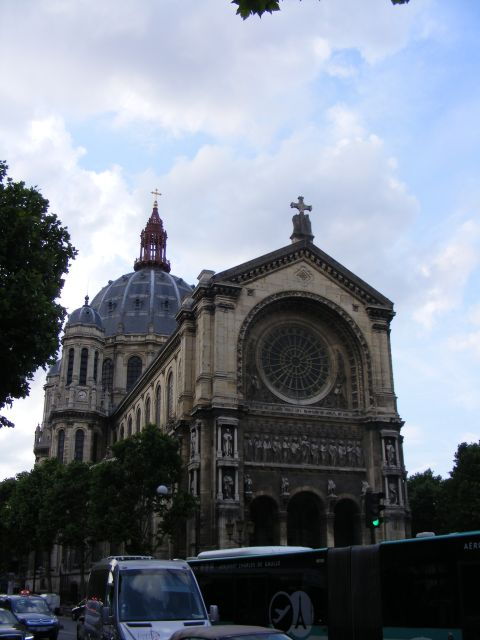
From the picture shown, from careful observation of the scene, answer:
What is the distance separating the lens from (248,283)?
160ft

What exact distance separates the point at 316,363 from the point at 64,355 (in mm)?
41116

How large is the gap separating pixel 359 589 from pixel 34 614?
13.9m

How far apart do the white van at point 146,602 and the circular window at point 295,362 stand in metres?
31.9

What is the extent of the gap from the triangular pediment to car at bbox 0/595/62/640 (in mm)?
26383

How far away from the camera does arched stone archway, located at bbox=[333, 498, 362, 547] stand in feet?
155

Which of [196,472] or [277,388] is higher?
[277,388]

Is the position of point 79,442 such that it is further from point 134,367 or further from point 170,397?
point 170,397

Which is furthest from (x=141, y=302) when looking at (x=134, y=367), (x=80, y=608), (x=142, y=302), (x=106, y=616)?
(x=106, y=616)

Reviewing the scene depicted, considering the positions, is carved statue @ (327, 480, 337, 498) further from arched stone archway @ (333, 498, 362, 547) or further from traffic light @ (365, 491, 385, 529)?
traffic light @ (365, 491, 385, 529)

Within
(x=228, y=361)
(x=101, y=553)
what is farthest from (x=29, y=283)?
(x=101, y=553)

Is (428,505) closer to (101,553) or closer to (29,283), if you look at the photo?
(101,553)

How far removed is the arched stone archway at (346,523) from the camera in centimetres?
4716

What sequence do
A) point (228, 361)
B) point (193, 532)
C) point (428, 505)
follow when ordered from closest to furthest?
point (193, 532), point (228, 361), point (428, 505)

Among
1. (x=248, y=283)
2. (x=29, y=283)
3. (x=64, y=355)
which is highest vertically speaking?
(x=64, y=355)
